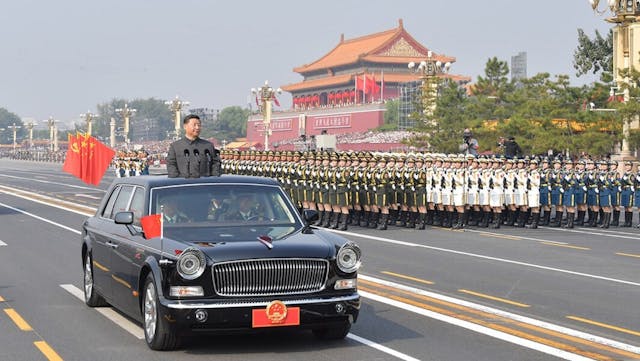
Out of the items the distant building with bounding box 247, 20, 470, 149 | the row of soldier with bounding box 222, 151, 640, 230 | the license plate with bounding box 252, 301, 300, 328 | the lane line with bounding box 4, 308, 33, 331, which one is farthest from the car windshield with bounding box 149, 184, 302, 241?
the distant building with bounding box 247, 20, 470, 149

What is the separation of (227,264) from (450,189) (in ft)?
61.9

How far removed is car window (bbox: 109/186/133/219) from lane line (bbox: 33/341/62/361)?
1.82m

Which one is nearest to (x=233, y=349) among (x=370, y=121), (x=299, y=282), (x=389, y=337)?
(x=299, y=282)

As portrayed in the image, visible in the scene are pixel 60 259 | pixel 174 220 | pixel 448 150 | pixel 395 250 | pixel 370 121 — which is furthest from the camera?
pixel 370 121

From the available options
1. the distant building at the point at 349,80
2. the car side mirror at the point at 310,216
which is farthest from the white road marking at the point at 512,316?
the distant building at the point at 349,80

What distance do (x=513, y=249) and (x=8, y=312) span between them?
11.2m

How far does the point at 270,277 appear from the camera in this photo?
29.5 feet

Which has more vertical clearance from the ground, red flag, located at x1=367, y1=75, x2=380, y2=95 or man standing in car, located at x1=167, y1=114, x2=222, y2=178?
red flag, located at x1=367, y1=75, x2=380, y2=95

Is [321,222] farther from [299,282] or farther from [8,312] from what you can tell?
[299,282]

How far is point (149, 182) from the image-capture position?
1054 cm

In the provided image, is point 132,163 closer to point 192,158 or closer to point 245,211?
point 192,158

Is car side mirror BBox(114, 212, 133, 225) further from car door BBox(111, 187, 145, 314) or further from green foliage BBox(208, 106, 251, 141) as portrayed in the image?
green foliage BBox(208, 106, 251, 141)

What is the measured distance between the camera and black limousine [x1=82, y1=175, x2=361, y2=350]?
8.84m

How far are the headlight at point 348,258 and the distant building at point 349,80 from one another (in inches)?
4507
